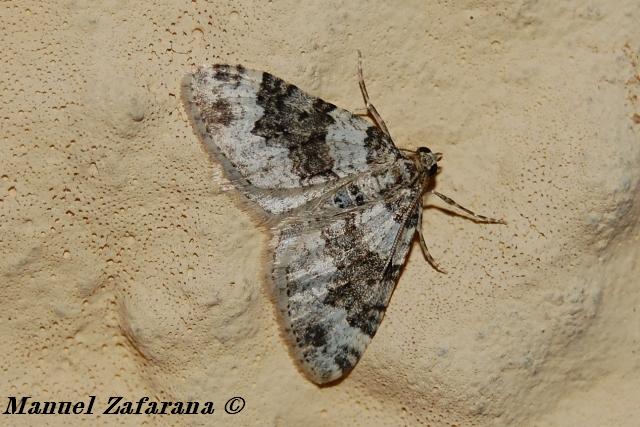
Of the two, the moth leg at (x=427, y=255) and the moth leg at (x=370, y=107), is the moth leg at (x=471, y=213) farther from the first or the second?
the moth leg at (x=370, y=107)

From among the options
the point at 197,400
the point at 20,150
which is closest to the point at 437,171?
the point at 197,400

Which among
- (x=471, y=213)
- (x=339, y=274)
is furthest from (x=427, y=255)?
(x=339, y=274)

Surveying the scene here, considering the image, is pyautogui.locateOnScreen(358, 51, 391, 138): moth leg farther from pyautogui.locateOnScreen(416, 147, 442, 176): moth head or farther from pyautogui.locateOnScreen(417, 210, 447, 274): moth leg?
pyautogui.locateOnScreen(417, 210, 447, 274): moth leg

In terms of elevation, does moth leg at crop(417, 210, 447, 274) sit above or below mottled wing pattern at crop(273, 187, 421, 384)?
above

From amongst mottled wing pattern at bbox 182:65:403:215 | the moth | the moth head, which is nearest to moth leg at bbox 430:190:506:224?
the moth

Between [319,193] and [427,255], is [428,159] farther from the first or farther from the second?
Result: [319,193]

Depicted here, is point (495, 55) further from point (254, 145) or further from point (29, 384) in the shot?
point (29, 384)

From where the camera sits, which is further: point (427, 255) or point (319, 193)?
point (319, 193)

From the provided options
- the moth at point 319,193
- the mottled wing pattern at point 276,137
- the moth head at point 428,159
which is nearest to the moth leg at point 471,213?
the moth at point 319,193

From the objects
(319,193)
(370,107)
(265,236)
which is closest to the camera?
(265,236)
